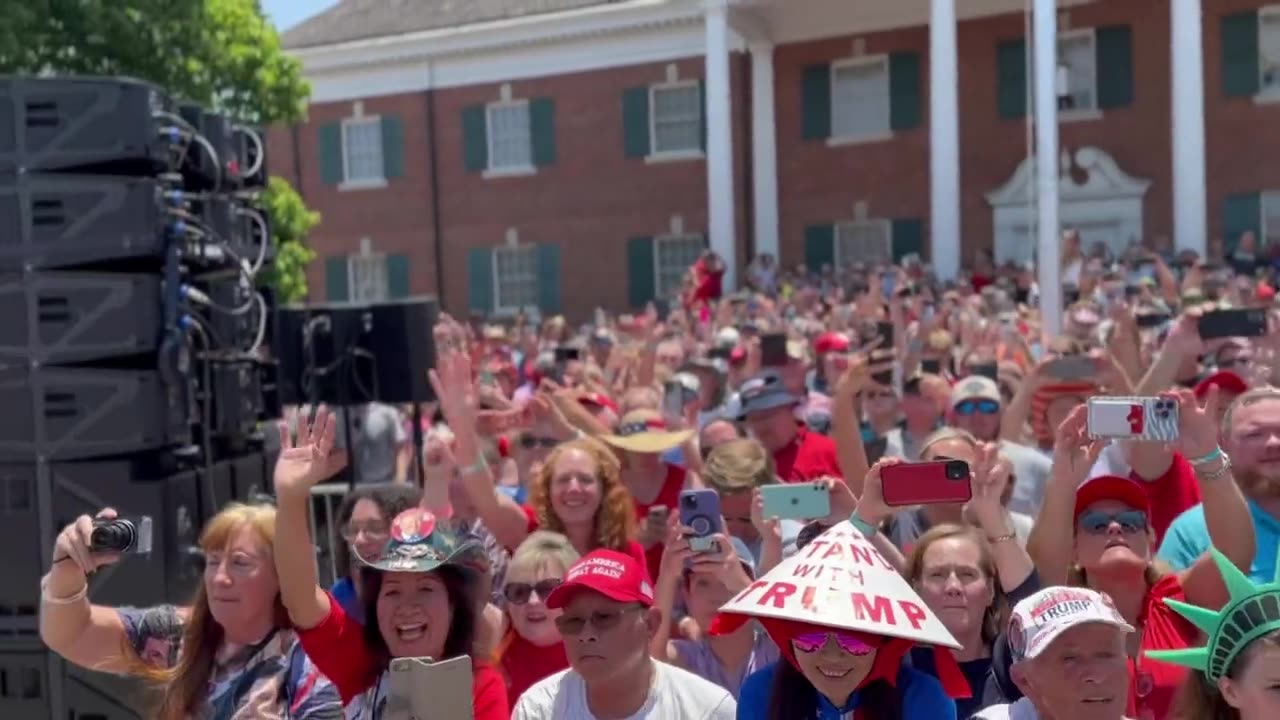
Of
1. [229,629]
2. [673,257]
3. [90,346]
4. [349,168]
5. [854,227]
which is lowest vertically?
[229,629]

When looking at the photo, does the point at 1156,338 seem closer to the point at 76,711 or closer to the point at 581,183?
the point at 76,711

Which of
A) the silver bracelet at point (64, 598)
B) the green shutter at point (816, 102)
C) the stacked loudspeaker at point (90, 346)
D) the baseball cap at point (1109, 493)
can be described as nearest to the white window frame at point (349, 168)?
the green shutter at point (816, 102)

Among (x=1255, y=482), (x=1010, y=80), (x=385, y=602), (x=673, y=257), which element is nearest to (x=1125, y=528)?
(x=1255, y=482)

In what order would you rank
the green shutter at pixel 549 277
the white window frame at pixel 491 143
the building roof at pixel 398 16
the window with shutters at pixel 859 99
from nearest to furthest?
1. the window with shutters at pixel 859 99
2. the white window frame at pixel 491 143
3. the green shutter at pixel 549 277
4. the building roof at pixel 398 16

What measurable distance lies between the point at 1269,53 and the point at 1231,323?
55.7ft

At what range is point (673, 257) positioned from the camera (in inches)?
1016

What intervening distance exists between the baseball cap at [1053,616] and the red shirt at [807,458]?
2.85m

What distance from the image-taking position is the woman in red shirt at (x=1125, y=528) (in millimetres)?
3938

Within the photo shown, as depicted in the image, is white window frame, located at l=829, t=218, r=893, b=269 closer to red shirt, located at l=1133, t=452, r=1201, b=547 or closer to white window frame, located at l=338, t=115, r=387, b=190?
white window frame, located at l=338, t=115, r=387, b=190

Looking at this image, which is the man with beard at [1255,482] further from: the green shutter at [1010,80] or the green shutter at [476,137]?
the green shutter at [476,137]

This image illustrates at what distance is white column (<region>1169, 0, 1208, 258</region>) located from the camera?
1995cm

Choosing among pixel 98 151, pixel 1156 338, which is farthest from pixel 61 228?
pixel 1156 338

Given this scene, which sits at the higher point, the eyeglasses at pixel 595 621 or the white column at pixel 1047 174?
the white column at pixel 1047 174

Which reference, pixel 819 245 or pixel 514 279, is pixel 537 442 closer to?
pixel 819 245
